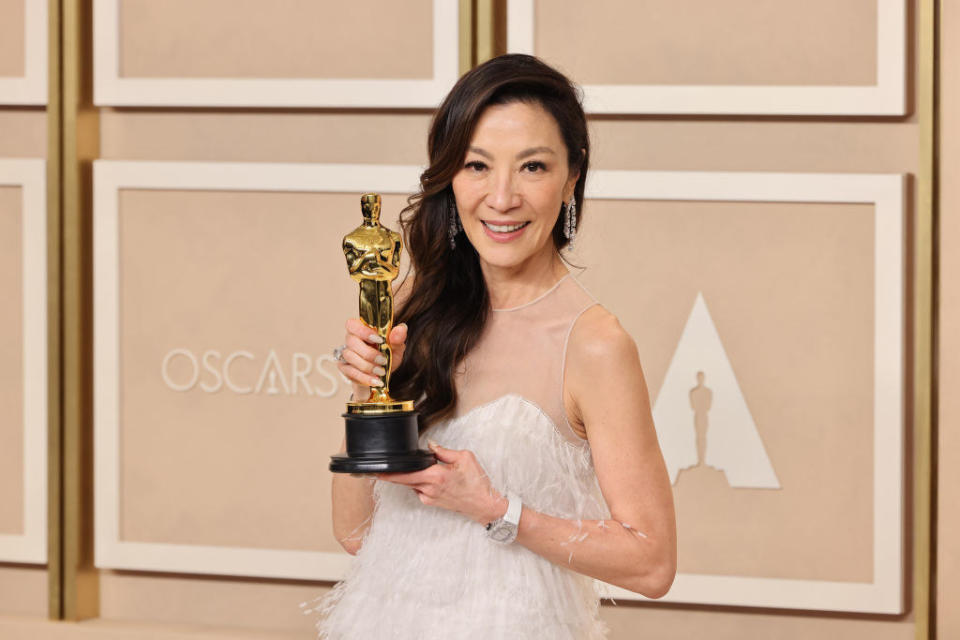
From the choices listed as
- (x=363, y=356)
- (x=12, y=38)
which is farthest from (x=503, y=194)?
(x=12, y=38)

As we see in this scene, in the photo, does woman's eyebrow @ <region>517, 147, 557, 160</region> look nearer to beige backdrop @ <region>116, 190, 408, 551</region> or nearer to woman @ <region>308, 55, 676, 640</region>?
woman @ <region>308, 55, 676, 640</region>

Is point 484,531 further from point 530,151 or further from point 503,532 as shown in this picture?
point 530,151

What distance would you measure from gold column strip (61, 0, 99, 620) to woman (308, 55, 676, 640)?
1697 millimetres

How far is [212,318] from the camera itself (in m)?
3.00

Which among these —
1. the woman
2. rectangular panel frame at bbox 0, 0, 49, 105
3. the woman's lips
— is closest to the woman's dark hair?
the woman

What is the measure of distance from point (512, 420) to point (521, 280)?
0.22m

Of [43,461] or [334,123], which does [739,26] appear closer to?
[334,123]

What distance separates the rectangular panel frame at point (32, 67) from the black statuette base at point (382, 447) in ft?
6.88

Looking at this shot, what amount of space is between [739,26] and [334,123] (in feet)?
3.68

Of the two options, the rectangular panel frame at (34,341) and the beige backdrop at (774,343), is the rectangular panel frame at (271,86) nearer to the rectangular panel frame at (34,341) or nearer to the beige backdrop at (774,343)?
the rectangular panel frame at (34,341)

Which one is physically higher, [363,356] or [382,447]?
[363,356]

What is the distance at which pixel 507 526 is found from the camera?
4.72ft

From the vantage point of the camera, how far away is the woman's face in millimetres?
1494

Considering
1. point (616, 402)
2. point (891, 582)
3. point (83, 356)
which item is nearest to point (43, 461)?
point (83, 356)
